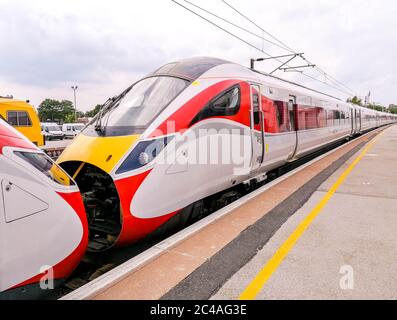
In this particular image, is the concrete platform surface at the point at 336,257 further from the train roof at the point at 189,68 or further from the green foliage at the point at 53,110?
the green foliage at the point at 53,110

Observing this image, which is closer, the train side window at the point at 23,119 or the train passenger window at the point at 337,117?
the train side window at the point at 23,119

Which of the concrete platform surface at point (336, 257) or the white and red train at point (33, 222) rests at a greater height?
the white and red train at point (33, 222)

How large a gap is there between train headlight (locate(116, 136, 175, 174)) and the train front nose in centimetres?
11

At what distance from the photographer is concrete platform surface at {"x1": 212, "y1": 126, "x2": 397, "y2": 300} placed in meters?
2.74

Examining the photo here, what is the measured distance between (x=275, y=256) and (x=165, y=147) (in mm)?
1934

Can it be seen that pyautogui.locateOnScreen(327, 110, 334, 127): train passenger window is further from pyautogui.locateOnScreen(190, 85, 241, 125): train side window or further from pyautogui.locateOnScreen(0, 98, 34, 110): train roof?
pyautogui.locateOnScreen(0, 98, 34, 110): train roof

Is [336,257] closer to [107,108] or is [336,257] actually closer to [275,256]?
Answer: [275,256]

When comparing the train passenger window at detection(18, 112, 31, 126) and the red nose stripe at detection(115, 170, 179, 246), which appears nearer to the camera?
the red nose stripe at detection(115, 170, 179, 246)

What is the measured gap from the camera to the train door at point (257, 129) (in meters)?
5.93

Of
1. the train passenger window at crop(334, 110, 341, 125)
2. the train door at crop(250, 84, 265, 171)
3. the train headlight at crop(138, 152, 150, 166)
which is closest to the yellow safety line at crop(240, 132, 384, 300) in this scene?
the train door at crop(250, 84, 265, 171)

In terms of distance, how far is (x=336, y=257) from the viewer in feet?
11.1

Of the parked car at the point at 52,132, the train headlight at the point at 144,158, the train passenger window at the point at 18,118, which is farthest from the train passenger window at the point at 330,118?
the parked car at the point at 52,132

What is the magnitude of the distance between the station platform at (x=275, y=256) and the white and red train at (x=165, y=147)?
0.49 meters
